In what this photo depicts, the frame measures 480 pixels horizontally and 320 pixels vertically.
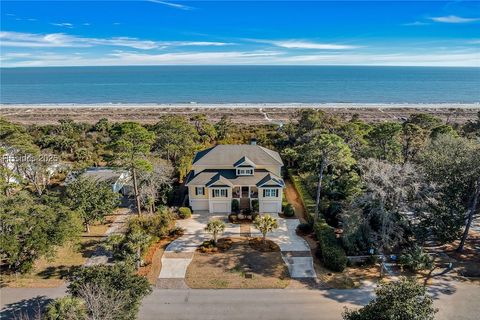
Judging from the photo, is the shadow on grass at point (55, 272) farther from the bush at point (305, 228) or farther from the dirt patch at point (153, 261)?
the bush at point (305, 228)

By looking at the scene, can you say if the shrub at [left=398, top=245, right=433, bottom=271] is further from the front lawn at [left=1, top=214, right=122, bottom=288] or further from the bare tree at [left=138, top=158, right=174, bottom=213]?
the front lawn at [left=1, top=214, right=122, bottom=288]

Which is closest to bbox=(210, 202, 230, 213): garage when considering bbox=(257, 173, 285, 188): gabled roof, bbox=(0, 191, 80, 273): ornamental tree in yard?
bbox=(257, 173, 285, 188): gabled roof

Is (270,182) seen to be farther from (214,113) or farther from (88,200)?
(214,113)

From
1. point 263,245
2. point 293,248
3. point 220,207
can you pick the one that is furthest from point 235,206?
point 293,248

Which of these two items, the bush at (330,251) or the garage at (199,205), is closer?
the bush at (330,251)

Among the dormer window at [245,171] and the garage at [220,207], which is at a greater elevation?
the dormer window at [245,171]

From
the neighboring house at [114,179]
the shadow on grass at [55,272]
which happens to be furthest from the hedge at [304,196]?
the shadow on grass at [55,272]

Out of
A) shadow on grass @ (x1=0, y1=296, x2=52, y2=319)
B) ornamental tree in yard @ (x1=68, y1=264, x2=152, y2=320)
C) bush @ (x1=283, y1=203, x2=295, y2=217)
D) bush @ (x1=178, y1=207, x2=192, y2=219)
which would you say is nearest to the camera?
ornamental tree in yard @ (x1=68, y1=264, x2=152, y2=320)

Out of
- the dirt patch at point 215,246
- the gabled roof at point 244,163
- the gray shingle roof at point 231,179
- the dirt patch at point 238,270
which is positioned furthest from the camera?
the gabled roof at point 244,163
